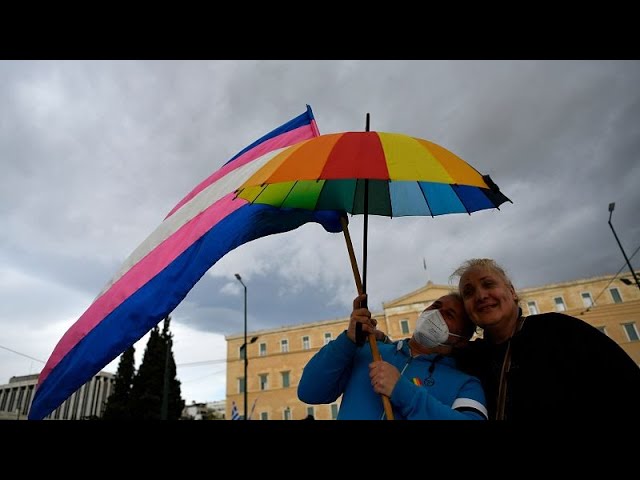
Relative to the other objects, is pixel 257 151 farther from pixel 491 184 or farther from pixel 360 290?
pixel 491 184

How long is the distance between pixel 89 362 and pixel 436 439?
2.82m

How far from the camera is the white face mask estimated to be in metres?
2.43

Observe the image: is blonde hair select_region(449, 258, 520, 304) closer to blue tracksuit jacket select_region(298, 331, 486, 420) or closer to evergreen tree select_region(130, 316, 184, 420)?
blue tracksuit jacket select_region(298, 331, 486, 420)

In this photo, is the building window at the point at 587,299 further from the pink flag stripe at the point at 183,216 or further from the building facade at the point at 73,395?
the building facade at the point at 73,395

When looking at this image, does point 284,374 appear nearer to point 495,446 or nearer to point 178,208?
point 178,208

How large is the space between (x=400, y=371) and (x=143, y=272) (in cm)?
224

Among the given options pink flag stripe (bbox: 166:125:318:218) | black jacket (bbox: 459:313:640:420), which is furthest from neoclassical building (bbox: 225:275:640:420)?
black jacket (bbox: 459:313:640:420)

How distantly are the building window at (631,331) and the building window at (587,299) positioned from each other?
3.38 m

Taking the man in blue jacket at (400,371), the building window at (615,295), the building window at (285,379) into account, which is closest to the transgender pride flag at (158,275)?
the man in blue jacket at (400,371)

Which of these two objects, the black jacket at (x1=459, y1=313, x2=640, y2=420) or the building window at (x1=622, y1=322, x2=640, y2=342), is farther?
the building window at (x1=622, y1=322, x2=640, y2=342)

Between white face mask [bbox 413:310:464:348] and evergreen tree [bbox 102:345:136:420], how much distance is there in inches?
1716

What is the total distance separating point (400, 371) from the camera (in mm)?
2400

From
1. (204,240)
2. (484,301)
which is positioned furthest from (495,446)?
(204,240)
